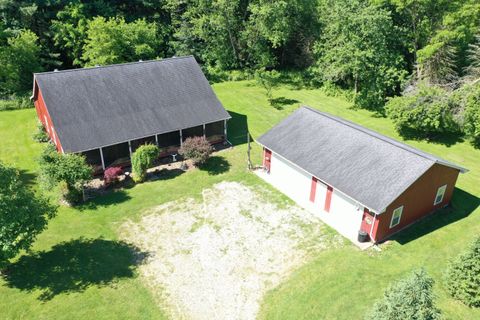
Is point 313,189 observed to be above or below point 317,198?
above

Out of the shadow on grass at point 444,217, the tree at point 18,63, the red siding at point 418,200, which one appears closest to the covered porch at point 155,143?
the red siding at point 418,200

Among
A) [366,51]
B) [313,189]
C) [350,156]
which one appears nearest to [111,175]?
[313,189]

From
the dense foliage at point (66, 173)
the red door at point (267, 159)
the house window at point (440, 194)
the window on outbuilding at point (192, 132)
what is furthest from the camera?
the window on outbuilding at point (192, 132)

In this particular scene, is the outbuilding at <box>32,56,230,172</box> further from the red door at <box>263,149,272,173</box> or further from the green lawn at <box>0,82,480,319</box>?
the red door at <box>263,149,272,173</box>

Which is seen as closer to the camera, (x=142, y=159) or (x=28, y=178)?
(x=142, y=159)

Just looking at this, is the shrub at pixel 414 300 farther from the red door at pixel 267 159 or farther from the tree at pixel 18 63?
the tree at pixel 18 63

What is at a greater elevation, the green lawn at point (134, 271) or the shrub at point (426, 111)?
the shrub at point (426, 111)

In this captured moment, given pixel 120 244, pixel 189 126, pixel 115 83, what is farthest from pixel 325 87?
pixel 120 244

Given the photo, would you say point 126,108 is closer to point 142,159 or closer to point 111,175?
point 142,159
